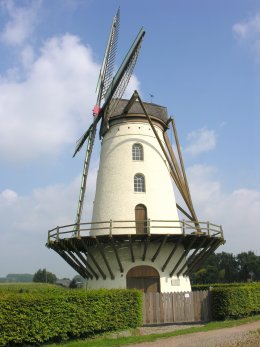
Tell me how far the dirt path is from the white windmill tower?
4.81 m

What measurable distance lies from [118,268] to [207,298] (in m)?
4.16

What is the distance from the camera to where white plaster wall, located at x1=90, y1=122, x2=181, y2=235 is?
746 inches

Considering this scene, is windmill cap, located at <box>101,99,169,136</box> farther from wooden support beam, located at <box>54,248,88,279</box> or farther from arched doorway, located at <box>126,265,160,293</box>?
arched doorway, located at <box>126,265,160,293</box>

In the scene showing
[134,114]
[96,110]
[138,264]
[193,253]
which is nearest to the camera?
[138,264]

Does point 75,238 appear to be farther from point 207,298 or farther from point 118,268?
point 207,298

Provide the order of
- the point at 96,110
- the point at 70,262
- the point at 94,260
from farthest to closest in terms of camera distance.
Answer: the point at 96,110 → the point at 70,262 → the point at 94,260

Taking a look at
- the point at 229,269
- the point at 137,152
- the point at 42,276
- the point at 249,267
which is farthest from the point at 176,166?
the point at 42,276

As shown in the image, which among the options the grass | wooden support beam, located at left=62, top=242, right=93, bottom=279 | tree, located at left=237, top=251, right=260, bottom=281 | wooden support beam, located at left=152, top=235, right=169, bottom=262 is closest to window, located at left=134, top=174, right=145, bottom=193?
wooden support beam, located at left=152, top=235, right=169, bottom=262

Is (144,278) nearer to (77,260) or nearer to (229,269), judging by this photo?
(77,260)

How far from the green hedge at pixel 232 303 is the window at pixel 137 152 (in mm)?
7199

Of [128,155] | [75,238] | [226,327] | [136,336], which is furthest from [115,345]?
[128,155]

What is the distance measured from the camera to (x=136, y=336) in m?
13.2

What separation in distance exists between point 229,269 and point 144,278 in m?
56.5

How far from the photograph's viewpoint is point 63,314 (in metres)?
12.5
